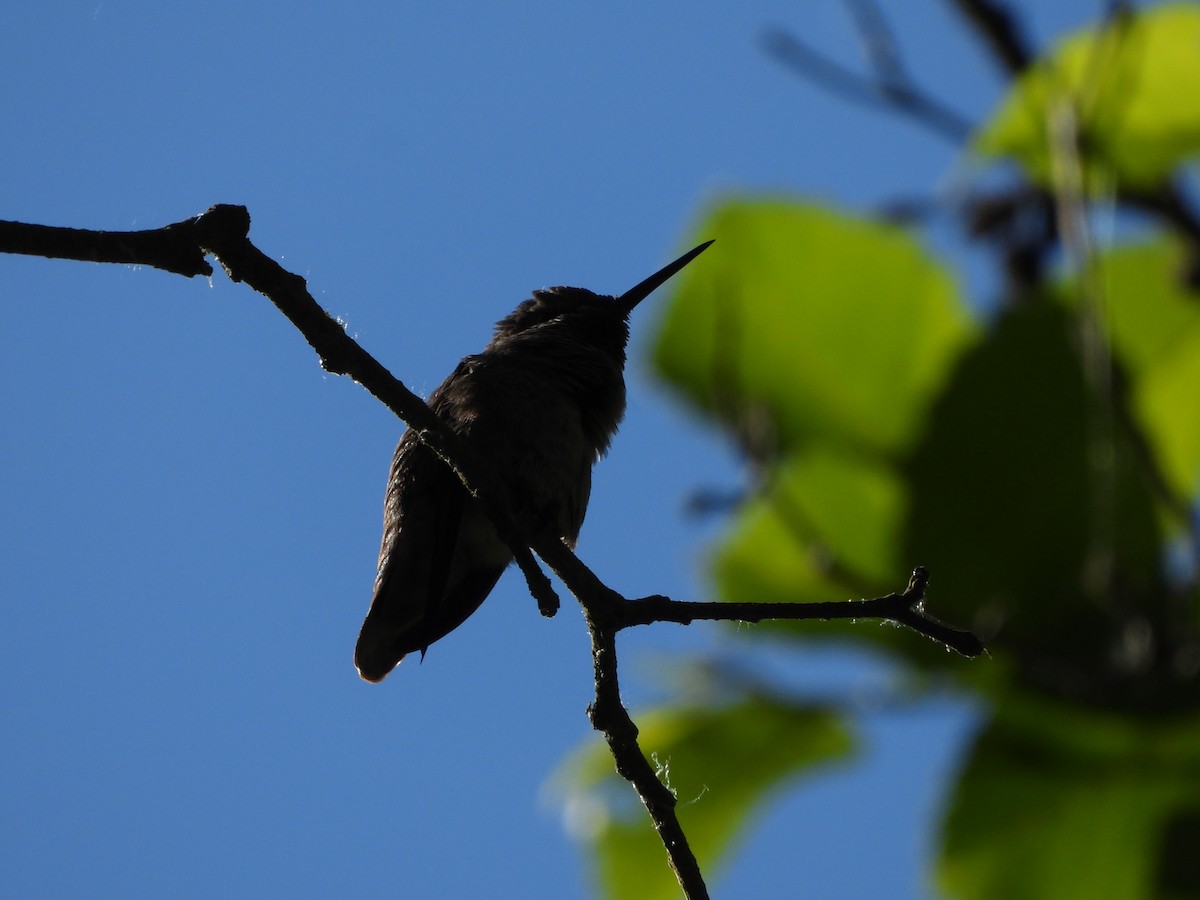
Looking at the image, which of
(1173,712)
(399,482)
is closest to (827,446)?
(1173,712)

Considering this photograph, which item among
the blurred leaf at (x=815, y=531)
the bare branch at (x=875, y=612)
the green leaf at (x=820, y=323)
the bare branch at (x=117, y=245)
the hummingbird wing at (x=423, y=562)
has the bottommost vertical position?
the bare branch at (x=875, y=612)

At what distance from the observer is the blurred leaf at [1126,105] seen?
14.2 feet

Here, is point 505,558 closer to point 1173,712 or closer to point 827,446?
point 827,446

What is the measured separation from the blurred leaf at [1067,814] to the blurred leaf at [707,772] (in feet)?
1.75

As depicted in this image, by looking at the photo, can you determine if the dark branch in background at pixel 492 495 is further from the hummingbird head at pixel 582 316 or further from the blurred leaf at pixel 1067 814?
the blurred leaf at pixel 1067 814

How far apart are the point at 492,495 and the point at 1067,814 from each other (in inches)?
120

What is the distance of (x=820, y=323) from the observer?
509 centimetres

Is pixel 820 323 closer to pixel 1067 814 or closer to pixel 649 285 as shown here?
pixel 649 285

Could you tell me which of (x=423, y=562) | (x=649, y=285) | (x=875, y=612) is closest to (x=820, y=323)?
(x=649, y=285)

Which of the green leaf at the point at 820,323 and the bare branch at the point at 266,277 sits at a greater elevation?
the green leaf at the point at 820,323

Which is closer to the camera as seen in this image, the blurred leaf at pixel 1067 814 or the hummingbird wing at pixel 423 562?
the hummingbird wing at pixel 423 562

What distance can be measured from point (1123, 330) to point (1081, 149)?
41.8 inches

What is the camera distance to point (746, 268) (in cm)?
498

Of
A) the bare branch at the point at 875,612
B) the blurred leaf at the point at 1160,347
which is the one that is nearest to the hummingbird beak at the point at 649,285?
the blurred leaf at the point at 1160,347
